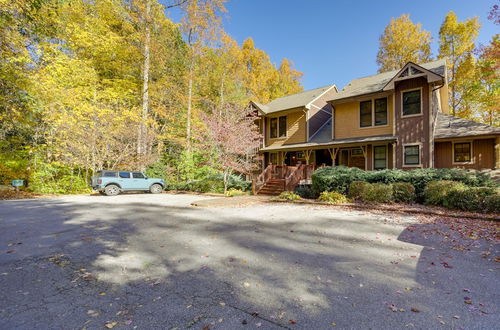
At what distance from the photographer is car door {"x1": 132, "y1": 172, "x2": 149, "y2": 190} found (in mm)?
15005

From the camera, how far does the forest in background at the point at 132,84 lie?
14641mm

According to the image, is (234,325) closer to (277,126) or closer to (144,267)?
(144,267)

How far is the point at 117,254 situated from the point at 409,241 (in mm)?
5938

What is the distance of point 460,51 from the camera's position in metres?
20.9

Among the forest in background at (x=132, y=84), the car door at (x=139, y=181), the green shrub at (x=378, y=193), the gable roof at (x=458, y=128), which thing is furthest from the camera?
the car door at (x=139, y=181)

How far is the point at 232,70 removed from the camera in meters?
24.6

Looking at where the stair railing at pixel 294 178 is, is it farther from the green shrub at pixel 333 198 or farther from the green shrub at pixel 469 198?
the green shrub at pixel 469 198

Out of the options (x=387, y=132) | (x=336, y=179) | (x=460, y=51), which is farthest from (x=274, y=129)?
(x=460, y=51)

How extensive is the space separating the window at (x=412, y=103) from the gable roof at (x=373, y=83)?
4.58ft

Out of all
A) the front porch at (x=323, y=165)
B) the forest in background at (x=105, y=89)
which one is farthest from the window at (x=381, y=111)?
the forest in background at (x=105, y=89)

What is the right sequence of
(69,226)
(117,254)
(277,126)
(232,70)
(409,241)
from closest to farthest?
(117,254), (409,241), (69,226), (277,126), (232,70)

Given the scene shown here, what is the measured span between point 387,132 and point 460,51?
1444cm

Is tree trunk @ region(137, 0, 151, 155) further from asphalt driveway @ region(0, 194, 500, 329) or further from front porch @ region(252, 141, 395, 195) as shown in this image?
asphalt driveway @ region(0, 194, 500, 329)

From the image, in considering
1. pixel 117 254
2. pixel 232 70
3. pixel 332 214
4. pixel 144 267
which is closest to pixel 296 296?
pixel 144 267
